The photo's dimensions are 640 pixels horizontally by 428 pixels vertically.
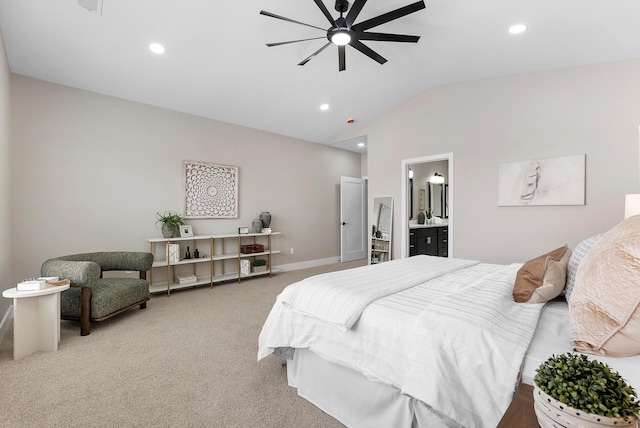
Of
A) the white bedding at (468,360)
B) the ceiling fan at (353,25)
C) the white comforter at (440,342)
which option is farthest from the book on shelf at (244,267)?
the white bedding at (468,360)

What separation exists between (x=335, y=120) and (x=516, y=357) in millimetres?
5066

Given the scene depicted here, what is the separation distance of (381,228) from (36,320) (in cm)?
469

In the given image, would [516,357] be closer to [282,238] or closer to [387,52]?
[387,52]

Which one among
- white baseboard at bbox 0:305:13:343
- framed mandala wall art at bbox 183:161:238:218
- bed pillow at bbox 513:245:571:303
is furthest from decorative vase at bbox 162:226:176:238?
bed pillow at bbox 513:245:571:303

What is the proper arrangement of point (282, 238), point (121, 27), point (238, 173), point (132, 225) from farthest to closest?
point (282, 238), point (238, 173), point (132, 225), point (121, 27)

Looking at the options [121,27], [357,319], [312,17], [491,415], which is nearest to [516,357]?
[491,415]

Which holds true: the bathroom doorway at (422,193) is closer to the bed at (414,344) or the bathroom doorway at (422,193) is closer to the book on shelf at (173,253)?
the bed at (414,344)

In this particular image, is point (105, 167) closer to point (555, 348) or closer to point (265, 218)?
point (265, 218)

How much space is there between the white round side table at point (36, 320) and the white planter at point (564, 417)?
128 inches

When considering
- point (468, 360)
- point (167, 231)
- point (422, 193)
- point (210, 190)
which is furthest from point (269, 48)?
point (422, 193)

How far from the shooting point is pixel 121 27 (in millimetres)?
2971

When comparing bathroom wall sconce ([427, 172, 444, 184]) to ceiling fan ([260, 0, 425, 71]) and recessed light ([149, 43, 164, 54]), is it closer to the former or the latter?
ceiling fan ([260, 0, 425, 71])

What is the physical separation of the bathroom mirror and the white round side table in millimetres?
4473

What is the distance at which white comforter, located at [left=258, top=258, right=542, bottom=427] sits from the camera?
118cm
